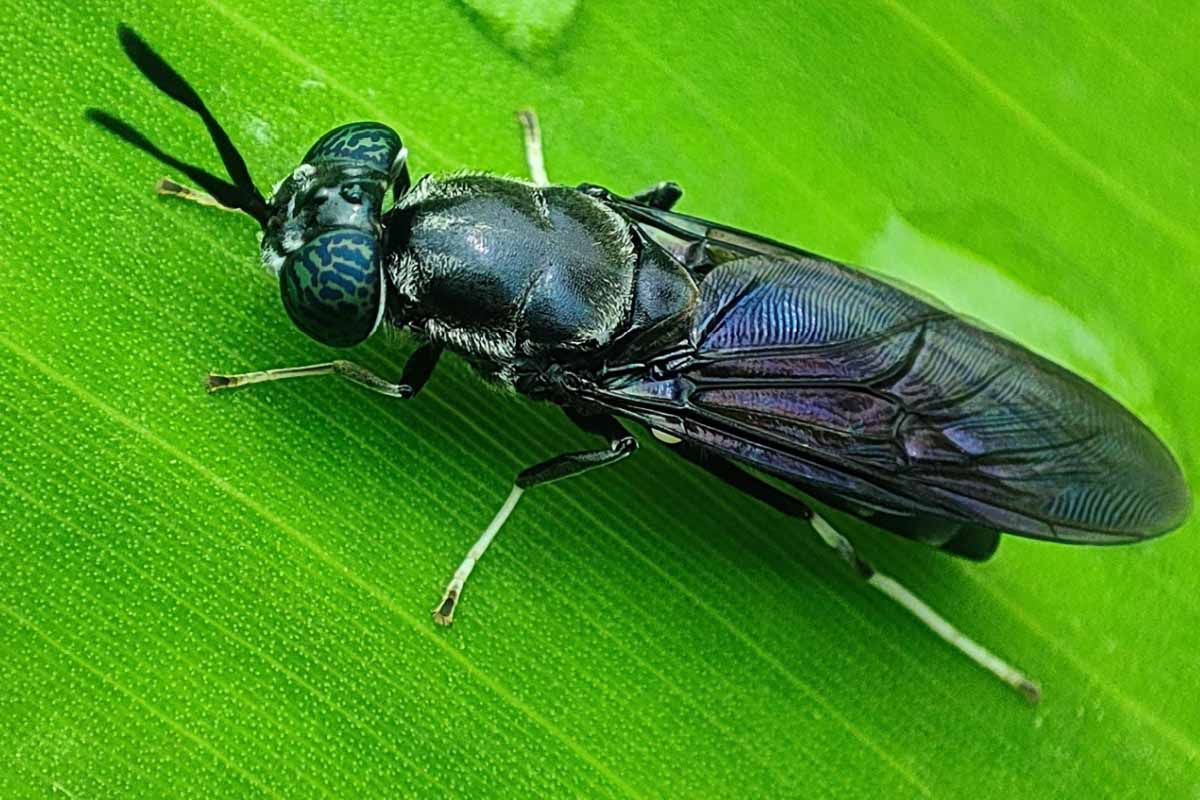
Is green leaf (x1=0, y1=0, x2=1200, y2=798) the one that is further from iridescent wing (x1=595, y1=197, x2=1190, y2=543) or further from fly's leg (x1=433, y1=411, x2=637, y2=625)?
iridescent wing (x1=595, y1=197, x2=1190, y2=543)

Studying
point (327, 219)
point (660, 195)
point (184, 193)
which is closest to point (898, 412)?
point (660, 195)

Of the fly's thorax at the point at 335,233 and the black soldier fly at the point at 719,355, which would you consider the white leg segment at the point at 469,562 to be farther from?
the fly's thorax at the point at 335,233

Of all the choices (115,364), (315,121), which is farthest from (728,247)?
(115,364)

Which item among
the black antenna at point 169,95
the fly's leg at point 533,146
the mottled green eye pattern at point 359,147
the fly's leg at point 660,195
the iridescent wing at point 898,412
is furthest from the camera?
the fly's leg at point 660,195

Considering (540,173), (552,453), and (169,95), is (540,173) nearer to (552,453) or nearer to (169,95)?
(552,453)

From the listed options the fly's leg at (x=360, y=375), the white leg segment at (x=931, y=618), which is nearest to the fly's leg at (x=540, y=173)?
the fly's leg at (x=360, y=375)

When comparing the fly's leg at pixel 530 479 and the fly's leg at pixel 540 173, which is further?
the fly's leg at pixel 540 173

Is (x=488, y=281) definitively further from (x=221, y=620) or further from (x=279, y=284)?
(x=221, y=620)
